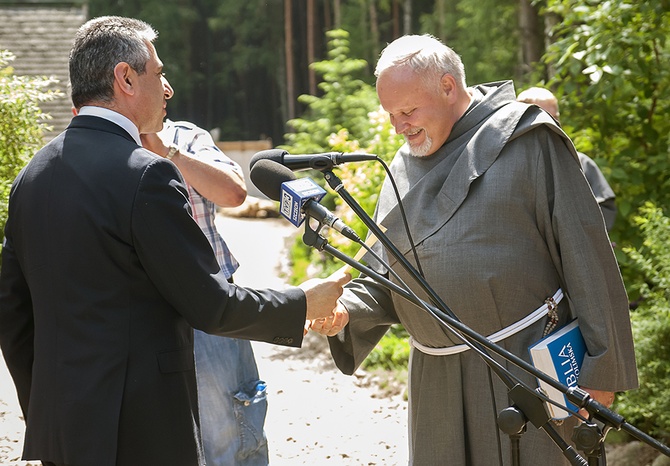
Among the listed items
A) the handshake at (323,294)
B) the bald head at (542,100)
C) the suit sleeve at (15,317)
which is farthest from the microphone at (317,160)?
the bald head at (542,100)

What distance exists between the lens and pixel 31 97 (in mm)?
5984

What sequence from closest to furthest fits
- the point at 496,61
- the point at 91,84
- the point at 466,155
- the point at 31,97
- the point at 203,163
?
the point at 91,84 → the point at 466,155 → the point at 203,163 → the point at 31,97 → the point at 496,61

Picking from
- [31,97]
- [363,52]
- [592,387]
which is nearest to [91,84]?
[592,387]

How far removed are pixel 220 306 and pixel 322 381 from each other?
532 centimetres

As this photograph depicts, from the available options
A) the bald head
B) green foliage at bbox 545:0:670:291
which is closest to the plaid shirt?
the bald head

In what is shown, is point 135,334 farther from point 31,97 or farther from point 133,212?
point 31,97

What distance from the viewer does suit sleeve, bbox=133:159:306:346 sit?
2.49 metres

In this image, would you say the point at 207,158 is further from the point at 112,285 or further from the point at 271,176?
the point at 112,285

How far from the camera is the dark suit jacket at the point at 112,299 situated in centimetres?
249

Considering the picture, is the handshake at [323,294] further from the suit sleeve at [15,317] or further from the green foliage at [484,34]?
the green foliage at [484,34]

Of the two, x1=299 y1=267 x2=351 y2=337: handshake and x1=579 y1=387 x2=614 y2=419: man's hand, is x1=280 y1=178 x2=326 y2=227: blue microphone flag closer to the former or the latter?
x1=299 y1=267 x2=351 y2=337: handshake

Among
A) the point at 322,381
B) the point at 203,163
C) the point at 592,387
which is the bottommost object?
the point at 322,381

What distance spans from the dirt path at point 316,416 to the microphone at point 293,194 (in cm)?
352

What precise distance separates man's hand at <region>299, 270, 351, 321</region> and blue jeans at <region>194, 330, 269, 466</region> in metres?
0.75
